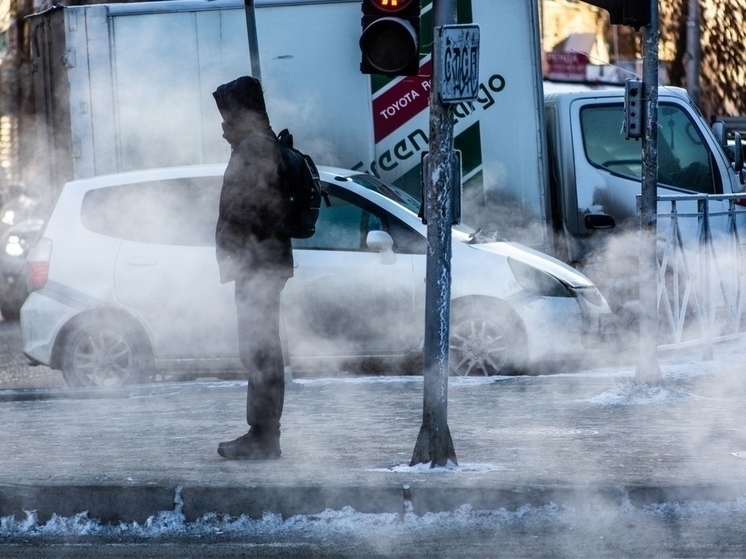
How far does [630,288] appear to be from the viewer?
1073 cm

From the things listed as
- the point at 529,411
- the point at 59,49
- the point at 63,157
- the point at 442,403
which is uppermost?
the point at 59,49

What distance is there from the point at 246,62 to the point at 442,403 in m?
5.53

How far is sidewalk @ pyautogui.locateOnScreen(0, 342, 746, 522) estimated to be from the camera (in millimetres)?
5297

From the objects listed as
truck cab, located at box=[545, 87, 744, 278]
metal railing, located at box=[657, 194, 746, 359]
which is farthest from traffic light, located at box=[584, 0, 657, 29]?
truck cab, located at box=[545, 87, 744, 278]

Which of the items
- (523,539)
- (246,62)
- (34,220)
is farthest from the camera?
(34,220)

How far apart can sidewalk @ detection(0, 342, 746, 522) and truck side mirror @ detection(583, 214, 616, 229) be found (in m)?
1.72

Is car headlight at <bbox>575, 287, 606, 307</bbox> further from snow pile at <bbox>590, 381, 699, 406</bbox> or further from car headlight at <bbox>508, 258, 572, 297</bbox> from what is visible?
snow pile at <bbox>590, 381, 699, 406</bbox>

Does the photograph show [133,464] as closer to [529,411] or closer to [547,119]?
[529,411]

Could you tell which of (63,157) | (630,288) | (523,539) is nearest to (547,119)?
(630,288)

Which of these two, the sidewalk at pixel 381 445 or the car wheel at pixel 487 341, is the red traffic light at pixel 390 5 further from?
the car wheel at pixel 487 341

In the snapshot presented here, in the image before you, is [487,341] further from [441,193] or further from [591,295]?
[441,193]

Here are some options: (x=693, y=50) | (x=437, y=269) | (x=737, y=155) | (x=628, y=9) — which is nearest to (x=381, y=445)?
(x=437, y=269)

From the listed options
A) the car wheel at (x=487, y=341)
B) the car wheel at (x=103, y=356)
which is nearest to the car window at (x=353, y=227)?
the car wheel at (x=487, y=341)

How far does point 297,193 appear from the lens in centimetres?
595
